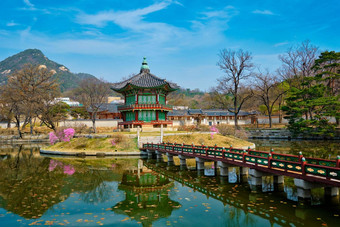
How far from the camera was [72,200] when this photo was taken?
1390 centimetres

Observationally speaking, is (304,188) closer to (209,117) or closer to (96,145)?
(96,145)

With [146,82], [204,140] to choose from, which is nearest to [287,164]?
[204,140]

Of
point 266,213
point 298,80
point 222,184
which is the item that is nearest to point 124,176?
point 222,184

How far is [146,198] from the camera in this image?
14.2 meters

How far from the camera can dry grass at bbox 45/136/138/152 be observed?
33.0 m

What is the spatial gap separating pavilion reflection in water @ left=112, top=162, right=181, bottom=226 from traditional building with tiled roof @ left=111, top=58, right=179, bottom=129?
77.7 feet

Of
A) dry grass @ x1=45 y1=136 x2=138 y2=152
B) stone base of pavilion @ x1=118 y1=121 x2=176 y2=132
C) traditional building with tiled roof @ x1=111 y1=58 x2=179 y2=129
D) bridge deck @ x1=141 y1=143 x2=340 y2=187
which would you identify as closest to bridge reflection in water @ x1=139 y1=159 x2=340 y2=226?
bridge deck @ x1=141 y1=143 x2=340 y2=187

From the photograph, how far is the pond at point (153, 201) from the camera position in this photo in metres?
10.9

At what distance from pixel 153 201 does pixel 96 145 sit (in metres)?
22.5

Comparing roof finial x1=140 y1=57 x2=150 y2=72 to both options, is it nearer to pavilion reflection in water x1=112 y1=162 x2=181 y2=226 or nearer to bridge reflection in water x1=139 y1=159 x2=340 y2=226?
pavilion reflection in water x1=112 y1=162 x2=181 y2=226

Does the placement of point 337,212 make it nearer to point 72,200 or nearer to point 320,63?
point 72,200

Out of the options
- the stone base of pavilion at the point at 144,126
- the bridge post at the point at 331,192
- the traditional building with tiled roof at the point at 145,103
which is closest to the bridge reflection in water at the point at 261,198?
the bridge post at the point at 331,192

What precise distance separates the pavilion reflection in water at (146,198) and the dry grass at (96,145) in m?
12.3

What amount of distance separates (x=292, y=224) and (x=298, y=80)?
177 ft
